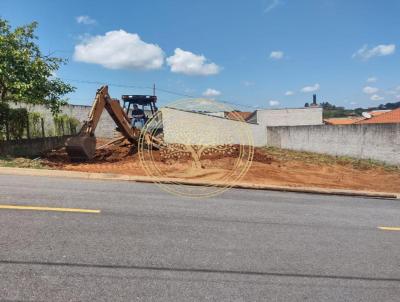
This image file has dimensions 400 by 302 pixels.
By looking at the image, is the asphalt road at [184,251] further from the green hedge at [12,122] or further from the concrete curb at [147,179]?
the green hedge at [12,122]

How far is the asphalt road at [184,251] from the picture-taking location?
4.00 metres

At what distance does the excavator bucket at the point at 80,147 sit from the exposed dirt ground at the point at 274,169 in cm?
36

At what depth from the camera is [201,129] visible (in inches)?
750

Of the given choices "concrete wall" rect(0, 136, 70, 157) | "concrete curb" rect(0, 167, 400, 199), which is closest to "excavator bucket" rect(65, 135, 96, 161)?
"concrete wall" rect(0, 136, 70, 157)

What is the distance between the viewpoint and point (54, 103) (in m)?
16.0

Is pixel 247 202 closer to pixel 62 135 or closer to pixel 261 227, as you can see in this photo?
pixel 261 227

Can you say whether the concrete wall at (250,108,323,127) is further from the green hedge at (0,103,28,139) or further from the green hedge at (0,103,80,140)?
the green hedge at (0,103,28,139)

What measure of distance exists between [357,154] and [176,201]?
58.0ft

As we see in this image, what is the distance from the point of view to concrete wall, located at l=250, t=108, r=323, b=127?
143 ft

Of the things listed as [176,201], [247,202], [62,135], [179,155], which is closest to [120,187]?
[176,201]

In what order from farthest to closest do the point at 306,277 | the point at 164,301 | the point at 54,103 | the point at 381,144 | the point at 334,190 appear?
the point at 381,144 < the point at 54,103 < the point at 334,190 < the point at 306,277 < the point at 164,301

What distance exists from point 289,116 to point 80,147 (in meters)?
33.5

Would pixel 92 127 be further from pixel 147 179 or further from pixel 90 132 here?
pixel 147 179

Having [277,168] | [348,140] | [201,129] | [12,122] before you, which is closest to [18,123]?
[12,122]
